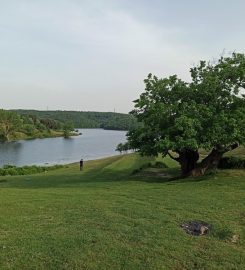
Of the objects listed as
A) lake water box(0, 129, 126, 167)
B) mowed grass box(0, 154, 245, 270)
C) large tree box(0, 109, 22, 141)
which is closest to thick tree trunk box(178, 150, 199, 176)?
mowed grass box(0, 154, 245, 270)

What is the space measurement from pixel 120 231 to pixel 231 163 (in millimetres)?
17092

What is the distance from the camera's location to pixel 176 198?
16688mm

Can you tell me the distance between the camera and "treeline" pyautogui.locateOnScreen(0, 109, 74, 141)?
Result: 145375 millimetres

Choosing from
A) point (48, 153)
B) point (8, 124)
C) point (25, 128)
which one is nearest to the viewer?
point (48, 153)

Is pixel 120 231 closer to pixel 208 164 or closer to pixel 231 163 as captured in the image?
pixel 208 164

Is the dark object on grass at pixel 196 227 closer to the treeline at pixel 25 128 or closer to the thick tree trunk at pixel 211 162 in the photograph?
the thick tree trunk at pixel 211 162

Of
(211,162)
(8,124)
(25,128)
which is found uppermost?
(8,124)

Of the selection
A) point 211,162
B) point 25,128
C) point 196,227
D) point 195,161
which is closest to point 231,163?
point 211,162

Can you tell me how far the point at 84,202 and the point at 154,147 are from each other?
8.74 meters

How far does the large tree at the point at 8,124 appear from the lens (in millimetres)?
143750

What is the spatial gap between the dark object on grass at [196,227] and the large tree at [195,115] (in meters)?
10.1

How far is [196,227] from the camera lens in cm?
1202

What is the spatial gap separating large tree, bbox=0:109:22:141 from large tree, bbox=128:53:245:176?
124 metres

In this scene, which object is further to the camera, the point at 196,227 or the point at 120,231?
the point at 196,227
